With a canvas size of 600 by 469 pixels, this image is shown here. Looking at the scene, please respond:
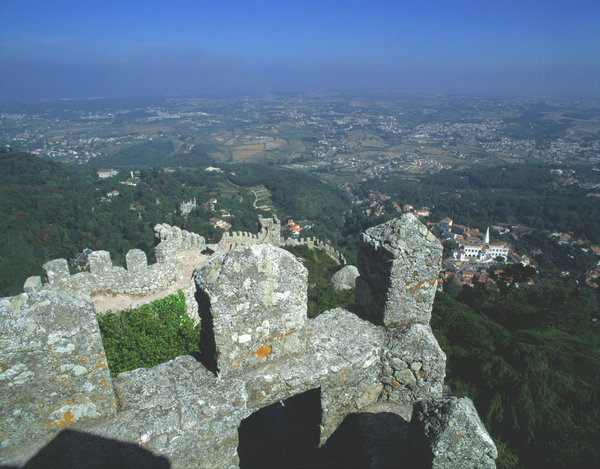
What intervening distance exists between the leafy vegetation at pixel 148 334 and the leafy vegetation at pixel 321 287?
4175 millimetres

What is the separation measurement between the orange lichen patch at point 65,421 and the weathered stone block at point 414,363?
317 centimetres

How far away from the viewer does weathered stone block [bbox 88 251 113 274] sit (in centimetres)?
1002

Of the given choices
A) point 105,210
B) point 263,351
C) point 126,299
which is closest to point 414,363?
point 263,351

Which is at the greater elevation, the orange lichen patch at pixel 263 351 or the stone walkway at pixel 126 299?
the orange lichen patch at pixel 263 351

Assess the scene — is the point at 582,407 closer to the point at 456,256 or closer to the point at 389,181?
the point at 456,256

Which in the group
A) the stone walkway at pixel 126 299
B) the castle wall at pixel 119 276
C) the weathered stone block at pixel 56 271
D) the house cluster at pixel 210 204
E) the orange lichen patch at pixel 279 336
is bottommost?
the house cluster at pixel 210 204

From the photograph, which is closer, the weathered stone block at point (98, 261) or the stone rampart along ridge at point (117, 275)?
the stone rampart along ridge at point (117, 275)

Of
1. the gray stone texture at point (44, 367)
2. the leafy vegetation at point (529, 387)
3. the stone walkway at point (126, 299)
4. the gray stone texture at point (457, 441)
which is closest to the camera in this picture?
the gray stone texture at point (44, 367)

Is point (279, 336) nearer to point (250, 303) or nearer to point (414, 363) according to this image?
point (250, 303)

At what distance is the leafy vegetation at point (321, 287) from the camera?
511 inches

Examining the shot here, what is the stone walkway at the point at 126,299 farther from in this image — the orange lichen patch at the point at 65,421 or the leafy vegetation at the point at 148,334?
the orange lichen patch at the point at 65,421

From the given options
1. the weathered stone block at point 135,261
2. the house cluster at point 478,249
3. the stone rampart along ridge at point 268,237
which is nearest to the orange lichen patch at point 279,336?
the weathered stone block at point 135,261

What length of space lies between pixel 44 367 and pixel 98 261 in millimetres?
8311

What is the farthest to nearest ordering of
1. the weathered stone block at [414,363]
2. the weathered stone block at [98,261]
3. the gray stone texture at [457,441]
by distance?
the weathered stone block at [98,261] < the weathered stone block at [414,363] < the gray stone texture at [457,441]
